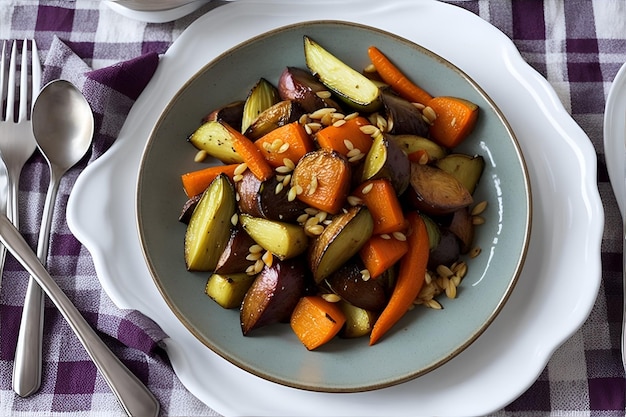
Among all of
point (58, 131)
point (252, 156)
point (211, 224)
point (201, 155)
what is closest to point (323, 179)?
point (252, 156)

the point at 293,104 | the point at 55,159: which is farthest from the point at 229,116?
the point at 55,159

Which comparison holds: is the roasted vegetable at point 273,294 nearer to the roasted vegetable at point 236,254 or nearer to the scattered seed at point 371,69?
the roasted vegetable at point 236,254

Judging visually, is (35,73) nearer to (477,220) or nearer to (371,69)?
(371,69)

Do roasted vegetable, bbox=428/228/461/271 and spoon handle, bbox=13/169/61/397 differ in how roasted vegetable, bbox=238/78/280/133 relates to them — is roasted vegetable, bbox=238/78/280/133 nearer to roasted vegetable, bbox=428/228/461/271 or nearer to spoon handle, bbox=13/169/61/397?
roasted vegetable, bbox=428/228/461/271

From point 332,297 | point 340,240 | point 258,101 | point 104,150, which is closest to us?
point 340,240

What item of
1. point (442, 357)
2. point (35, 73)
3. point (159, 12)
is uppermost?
point (159, 12)

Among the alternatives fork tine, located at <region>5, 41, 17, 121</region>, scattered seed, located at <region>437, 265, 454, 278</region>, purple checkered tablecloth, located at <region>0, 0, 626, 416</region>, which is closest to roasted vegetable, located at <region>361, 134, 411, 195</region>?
scattered seed, located at <region>437, 265, 454, 278</region>
